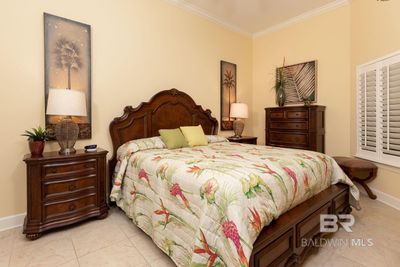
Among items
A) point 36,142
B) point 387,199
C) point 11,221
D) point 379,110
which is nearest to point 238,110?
point 379,110

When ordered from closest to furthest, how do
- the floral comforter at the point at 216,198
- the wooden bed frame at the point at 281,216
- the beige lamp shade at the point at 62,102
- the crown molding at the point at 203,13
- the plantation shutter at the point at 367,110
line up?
1. the floral comforter at the point at 216,198
2. the wooden bed frame at the point at 281,216
3. the beige lamp shade at the point at 62,102
4. the plantation shutter at the point at 367,110
5. the crown molding at the point at 203,13

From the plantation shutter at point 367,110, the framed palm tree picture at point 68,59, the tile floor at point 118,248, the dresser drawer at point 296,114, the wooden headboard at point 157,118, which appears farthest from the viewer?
the dresser drawer at point 296,114

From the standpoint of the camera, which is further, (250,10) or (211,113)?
(211,113)

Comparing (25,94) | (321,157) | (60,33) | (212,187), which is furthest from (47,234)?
(321,157)

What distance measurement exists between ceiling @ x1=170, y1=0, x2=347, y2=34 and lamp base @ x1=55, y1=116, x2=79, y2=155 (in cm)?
251

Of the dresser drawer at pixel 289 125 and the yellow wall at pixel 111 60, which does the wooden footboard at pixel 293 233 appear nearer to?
the dresser drawer at pixel 289 125

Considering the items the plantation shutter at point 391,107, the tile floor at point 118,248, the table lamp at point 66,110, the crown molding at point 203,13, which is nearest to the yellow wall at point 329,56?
the plantation shutter at point 391,107

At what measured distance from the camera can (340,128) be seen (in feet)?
11.9

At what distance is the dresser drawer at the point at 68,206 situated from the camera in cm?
205

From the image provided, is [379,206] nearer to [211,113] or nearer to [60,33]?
[211,113]

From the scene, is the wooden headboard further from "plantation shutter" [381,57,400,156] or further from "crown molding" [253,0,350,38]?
"plantation shutter" [381,57,400,156]

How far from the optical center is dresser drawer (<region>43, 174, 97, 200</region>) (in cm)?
205

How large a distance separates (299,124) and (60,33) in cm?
360

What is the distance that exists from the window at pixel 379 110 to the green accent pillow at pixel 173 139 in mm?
2638
